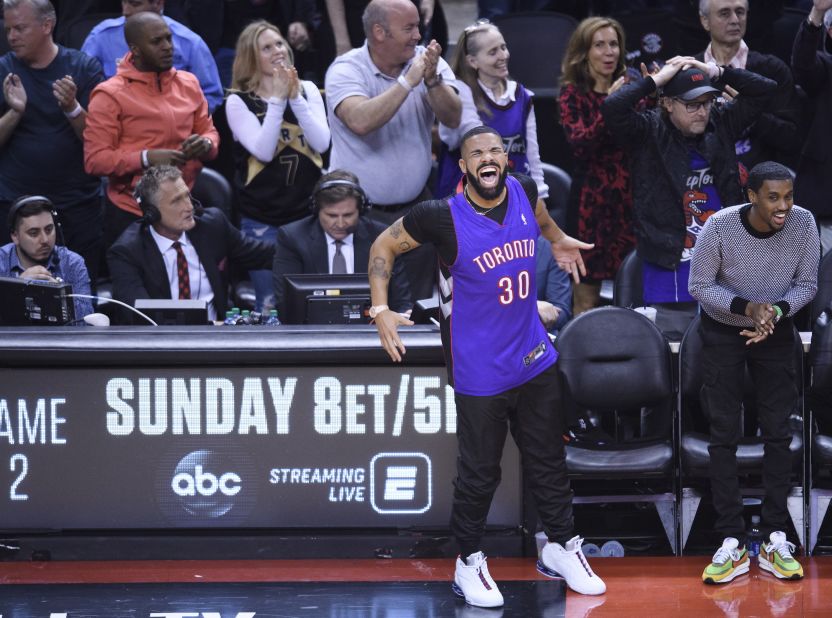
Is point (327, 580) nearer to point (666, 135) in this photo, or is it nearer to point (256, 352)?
point (256, 352)

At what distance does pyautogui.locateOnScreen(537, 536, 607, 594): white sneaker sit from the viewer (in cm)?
586

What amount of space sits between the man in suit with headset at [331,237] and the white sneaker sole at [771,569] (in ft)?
7.18

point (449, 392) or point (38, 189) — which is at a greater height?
point (38, 189)

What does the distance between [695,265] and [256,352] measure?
75.0 inches

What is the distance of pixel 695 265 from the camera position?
6.06 meters

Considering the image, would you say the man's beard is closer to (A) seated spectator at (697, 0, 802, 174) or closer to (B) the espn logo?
(B) the espn logo

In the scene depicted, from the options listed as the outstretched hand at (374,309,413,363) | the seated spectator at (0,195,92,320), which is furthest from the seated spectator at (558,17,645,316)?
the seated spectator at (0,195,92,320)

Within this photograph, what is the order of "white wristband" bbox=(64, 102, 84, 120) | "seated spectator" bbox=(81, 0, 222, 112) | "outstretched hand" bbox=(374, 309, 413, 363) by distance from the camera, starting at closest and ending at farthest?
"outstretched hand" bbox=(374, 309, 413, 363) < "white wristband" bbox=(64, 102, 84, 120) < "seated spectator" bbox=(81, 0, 222, 112)

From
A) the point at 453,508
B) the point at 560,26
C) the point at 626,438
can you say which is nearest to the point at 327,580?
the point at 453,508

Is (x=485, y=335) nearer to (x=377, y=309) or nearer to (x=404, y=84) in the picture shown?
(x=377, y=309)

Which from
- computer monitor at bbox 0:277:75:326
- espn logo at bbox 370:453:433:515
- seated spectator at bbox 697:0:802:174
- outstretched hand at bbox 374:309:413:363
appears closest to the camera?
outstretched hand at bbox 374:309:413:363

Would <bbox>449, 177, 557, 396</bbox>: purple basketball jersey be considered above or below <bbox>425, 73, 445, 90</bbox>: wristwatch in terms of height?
below

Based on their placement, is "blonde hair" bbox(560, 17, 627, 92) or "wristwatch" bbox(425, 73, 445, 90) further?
"blonde hair" bbox(560, 17, 627, 92)

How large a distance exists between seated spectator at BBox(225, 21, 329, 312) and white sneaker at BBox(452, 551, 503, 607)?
8.93 feet
